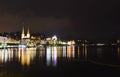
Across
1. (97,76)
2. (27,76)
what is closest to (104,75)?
(97,76)

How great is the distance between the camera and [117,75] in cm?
2316

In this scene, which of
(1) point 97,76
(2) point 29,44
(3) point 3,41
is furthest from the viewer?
(2) point 29,44

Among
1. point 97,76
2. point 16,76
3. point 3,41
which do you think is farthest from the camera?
point 3,41

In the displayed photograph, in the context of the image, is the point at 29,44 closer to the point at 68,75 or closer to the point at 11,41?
the point at 11,41

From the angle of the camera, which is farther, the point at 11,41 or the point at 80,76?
the point at 11,41

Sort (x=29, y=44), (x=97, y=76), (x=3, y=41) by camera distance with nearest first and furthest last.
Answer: (x=97, y=76), (x=3, y=41), (x=29, y=44)

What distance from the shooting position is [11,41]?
19888 centimetres

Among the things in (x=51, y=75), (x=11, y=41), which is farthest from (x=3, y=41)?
(x=51, y=75)

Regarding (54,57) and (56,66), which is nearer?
(56,66)

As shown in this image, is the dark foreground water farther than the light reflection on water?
No

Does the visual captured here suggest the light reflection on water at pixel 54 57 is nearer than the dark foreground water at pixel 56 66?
No

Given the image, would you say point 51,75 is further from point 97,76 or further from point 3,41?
point 3,41

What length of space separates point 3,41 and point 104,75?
151m

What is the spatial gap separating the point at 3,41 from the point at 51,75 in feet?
492
